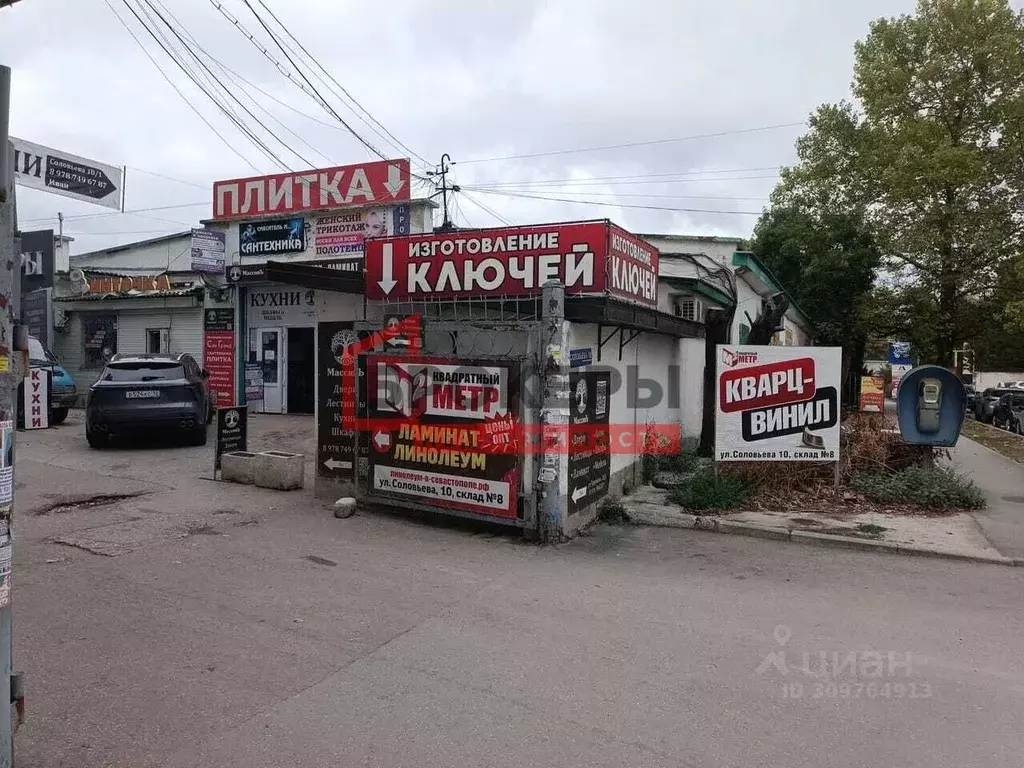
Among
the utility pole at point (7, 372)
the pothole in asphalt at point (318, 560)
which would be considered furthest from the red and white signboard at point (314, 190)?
the utility pole at point (7, 372)

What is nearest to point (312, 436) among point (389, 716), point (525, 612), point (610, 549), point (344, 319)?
point (344, 319)

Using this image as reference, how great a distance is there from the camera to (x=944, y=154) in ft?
76.5

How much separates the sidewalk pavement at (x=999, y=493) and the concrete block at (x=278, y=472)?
791cm

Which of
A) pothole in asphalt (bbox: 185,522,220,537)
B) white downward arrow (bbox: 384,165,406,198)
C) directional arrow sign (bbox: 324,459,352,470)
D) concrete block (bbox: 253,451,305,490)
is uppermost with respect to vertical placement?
white downward arrow (bbox: 384,165,406,198)

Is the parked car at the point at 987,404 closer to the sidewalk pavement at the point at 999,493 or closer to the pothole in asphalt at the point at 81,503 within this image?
the sidewalk pavement at the point at 999,493

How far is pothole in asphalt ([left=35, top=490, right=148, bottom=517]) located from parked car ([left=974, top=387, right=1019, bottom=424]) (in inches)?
1098

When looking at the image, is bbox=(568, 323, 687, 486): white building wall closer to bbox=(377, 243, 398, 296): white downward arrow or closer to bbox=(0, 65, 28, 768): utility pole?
bbox=(377, 243, 398, 296): white downward arrow

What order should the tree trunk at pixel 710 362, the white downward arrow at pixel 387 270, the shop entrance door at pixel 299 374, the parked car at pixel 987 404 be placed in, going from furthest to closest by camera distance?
the parked car at pixel 987 404, the shop entrance door at pixel 299 374, the tree trunk at pixel 710 362, the white downward arrow at pixel 387 270

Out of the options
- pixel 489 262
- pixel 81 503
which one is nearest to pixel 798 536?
pixel 489 262

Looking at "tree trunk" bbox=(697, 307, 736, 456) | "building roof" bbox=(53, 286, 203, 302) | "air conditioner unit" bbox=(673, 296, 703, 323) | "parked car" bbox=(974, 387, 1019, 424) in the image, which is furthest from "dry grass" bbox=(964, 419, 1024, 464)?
"building roof" bbox=(53, 286, 203, 302)

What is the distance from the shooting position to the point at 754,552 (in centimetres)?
736

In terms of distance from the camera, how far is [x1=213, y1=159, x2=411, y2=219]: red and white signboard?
55.7 feet

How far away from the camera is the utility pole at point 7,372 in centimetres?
293

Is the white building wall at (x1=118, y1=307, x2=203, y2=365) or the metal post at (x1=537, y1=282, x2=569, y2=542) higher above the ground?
the white building wall at (x1=118, y1=307, x2=203, y2=365)
